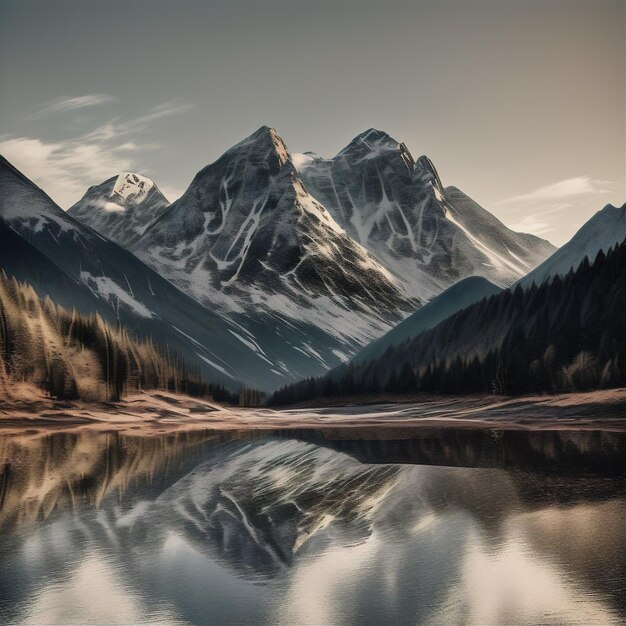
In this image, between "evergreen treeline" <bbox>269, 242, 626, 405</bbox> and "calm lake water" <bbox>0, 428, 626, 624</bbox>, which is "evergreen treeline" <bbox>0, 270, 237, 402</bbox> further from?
"calm lake water" <bbox>0, 428, 626, 624</bbox>

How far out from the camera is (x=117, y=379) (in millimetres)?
144750

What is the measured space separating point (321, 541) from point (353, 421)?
101080 millimetres

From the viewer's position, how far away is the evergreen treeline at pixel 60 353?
423ft

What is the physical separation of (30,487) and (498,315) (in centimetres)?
15189

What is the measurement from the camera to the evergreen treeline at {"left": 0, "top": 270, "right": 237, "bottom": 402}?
423 ft

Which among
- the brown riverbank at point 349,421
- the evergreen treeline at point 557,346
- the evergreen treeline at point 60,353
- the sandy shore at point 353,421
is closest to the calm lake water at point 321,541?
the sandy shore at point 353,421

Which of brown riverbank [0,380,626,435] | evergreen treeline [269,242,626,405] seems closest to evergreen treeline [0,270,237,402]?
brown riverbank [0,380,626,435]

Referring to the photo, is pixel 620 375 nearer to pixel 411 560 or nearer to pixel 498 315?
pixel 498 315

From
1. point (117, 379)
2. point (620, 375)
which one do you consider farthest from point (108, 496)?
point (117, 379)

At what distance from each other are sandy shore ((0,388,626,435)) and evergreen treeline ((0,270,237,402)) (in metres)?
2.98

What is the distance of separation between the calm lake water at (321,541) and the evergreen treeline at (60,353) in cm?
7372

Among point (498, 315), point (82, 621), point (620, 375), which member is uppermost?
point (498, 315)

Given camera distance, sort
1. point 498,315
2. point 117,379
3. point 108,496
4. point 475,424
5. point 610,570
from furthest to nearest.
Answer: point 498,315, point 117,379, point 475,424, point 108,496, point 610,570

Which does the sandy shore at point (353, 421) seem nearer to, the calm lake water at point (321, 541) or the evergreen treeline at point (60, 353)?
the evergreen treeline at point (60, 353)
